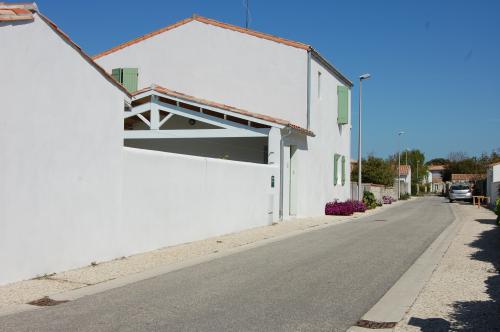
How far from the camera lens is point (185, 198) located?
1296cm

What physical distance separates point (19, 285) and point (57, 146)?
2.28 meters

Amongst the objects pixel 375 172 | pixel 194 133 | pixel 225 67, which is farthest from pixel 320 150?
pixel 375 172

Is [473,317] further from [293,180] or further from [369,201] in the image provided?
[369,201]

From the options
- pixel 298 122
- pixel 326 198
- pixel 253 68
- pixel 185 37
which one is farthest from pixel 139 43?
pixel 326 198

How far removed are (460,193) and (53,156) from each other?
45.7 metres

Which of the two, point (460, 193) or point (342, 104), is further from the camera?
point (460, 193)

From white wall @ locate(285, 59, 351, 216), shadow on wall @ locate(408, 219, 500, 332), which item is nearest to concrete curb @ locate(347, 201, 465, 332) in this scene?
shadow on wall @ locate(408, 219, 500, 332)

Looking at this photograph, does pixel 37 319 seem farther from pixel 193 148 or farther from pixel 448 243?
pixel 193 148

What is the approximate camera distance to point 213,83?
24.1 m

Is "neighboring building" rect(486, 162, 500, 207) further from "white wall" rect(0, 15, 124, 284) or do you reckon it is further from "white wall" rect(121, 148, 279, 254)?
"white wall" rect(0, 15, 124, 284)

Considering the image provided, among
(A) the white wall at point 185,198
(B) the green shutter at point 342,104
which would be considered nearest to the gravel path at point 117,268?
(A) the white wall at point 185,198

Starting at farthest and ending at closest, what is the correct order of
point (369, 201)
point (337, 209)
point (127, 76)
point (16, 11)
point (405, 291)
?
point (369, 201) → point (337, 209) → point (127, 76) → point (16, 11) → point (405, 291)

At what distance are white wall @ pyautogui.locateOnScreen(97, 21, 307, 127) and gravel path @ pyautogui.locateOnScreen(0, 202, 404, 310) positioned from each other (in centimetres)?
837

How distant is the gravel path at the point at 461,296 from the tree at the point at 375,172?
3802 cm
